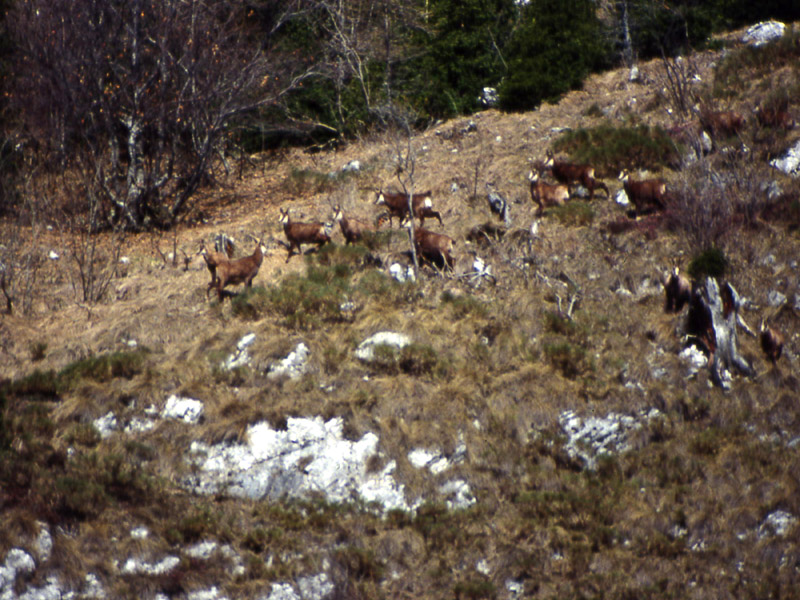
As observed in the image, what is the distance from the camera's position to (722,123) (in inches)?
647

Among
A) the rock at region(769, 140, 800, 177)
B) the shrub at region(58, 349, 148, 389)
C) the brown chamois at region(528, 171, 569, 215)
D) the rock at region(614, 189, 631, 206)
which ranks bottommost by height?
the shrub at region(58, 349, 148, 389)

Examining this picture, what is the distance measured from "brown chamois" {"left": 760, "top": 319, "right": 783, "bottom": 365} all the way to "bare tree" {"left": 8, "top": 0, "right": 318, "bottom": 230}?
11050mm

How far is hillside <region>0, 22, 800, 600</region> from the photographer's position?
30.4 ft

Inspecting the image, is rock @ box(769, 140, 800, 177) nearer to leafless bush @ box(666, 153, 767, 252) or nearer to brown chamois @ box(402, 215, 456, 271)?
leafless bush @ box(666, 153, 767, 252)

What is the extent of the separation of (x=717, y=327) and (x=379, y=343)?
427cm

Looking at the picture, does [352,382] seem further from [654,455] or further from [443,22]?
[443,22]

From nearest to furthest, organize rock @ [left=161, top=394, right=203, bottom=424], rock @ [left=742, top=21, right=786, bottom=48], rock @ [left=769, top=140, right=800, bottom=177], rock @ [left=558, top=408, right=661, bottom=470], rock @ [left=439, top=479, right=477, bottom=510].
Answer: rock @ [left=439, top=479, right=477, bottom=510] < rock @ [left=558, top=408, right=661, bottom=470] < rock @ [left=161, top=394, right=203, bottom=424] < rock @ [left=769, top=140, right=800, bottom=177] < rock @ [left=742, top=21, right=786, bottom=48]

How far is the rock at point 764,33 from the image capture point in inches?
850

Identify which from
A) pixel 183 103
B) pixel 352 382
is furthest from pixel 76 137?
pixel 352 382

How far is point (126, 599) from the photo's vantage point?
884 cm

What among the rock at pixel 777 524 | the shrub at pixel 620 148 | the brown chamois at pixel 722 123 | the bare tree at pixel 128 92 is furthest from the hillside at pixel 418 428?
the bare tree at pixel 128 92

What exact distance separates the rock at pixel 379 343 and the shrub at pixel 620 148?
7.04m

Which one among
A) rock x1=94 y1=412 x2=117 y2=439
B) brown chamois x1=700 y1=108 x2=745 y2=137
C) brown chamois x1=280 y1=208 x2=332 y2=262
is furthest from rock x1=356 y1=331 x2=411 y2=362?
brown chamois x1=700 y1=108 x2=745 y2=137

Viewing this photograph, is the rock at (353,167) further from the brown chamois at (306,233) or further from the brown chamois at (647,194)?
the brown chamois at (647,194)
